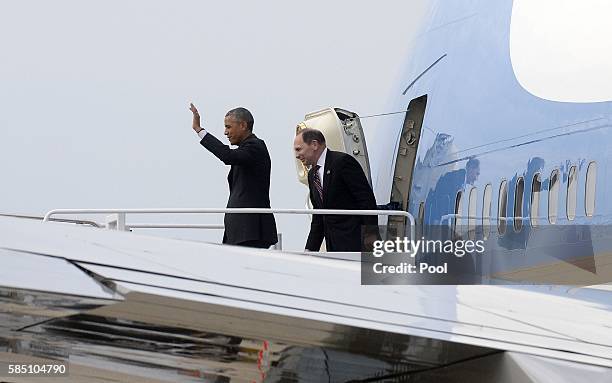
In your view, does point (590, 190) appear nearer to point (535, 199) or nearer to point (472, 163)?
point (535, 199)

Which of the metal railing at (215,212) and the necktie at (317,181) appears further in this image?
the necktie at (317,181)

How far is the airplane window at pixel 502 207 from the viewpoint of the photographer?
28.4ft

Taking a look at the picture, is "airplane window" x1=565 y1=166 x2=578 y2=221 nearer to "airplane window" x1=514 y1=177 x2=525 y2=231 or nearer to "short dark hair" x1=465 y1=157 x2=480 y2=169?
"airplane window" x1=514 y1=177 x2=525 y2=231

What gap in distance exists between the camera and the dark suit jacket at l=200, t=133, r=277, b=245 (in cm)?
923

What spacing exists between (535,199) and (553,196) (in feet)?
0.89

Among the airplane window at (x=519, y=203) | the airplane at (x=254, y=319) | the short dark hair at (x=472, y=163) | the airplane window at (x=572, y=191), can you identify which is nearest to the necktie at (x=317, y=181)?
the short dark hair at (x=472, y=163)

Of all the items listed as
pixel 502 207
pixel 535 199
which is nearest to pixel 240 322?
pixel 535 199

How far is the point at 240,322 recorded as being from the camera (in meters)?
3.68

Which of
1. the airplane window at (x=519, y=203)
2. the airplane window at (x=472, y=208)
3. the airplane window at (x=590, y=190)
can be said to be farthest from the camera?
the airplane window at (x=472, y=208)

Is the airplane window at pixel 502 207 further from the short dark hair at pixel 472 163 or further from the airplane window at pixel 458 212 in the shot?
the airplane window at pixel 458 212

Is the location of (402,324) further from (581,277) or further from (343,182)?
(343,182)

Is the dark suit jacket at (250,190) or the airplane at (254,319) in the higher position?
the dark suit jacket at (250,190)

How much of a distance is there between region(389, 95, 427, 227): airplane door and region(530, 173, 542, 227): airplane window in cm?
327

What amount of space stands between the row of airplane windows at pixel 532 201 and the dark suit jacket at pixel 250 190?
4.99 feet
